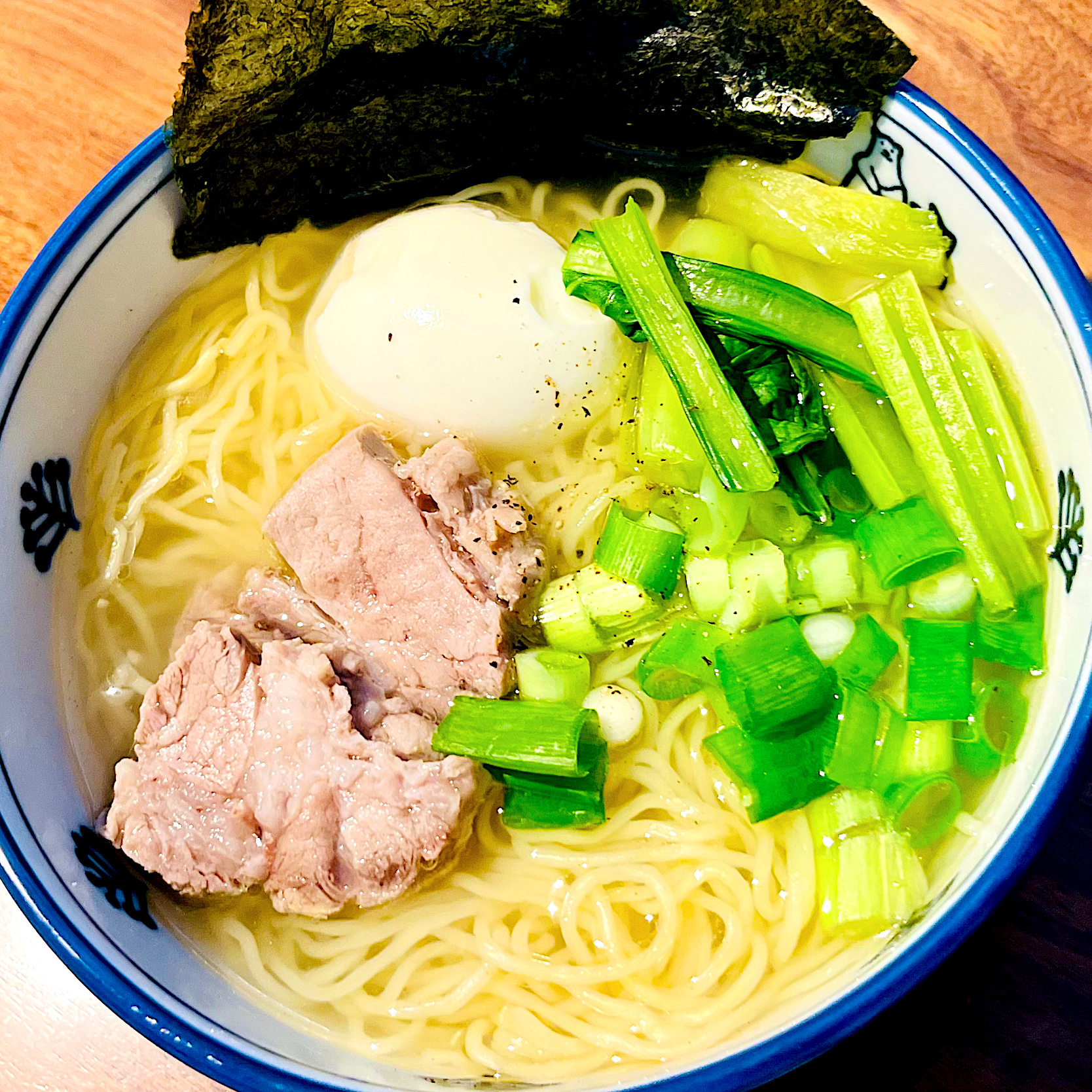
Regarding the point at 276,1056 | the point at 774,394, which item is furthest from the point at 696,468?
the point at 276,1056

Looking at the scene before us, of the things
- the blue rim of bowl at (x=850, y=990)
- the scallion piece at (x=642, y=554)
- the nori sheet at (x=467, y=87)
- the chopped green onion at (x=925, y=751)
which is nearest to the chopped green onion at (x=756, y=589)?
the scallion piece at (x=642, y=554)

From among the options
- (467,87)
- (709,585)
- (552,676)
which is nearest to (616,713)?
(552,676)

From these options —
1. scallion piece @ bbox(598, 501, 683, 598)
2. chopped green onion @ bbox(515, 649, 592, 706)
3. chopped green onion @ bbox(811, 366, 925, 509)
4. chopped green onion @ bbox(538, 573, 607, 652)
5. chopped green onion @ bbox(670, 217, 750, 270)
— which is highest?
chopped green onion @ bbox(670, 217, 750, 270)

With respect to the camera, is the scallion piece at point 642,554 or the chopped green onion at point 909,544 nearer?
the chopped green onion at point 909,544

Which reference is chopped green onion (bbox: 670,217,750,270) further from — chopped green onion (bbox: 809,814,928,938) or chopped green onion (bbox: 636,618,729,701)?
chopped green onion (bbox: 809,814,928,938)

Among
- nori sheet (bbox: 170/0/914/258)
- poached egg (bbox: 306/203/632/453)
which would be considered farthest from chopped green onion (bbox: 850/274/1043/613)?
poached egg (bbox: 306/203/632/453)

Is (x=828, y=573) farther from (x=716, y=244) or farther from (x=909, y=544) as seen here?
(x=716, y=244)

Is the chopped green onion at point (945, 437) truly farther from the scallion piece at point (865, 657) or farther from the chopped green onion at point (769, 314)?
the scallion piece at point (865, 657)
